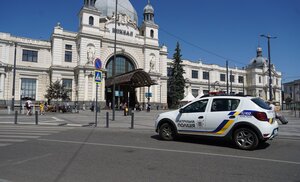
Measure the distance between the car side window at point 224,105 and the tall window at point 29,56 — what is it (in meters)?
46.5

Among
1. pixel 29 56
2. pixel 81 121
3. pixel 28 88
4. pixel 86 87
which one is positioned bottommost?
pixel 81 121

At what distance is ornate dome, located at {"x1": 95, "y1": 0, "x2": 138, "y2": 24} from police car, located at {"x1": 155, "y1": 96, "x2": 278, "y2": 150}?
49.8m

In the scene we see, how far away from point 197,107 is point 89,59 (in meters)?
39.2

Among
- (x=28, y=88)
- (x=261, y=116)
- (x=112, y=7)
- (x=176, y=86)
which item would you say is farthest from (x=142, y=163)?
(x=112, y=7)

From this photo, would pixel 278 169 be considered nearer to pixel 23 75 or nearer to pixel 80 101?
pixel 80 101

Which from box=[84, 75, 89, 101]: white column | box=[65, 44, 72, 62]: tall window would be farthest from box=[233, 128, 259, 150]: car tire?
box=[65, 44, 72, 62]: tall window

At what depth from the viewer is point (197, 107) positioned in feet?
28.0

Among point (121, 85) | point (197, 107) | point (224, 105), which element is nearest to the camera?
point (224, 105)

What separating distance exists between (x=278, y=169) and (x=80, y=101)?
134 ft

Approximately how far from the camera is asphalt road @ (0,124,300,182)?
15.0 feet

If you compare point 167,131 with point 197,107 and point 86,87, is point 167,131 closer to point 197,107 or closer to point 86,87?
point 197,107

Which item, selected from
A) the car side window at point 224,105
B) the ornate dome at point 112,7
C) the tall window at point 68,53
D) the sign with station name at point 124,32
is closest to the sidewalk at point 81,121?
the car side window at point 224,105

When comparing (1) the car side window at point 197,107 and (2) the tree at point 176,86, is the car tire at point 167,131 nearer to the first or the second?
(1) the car side window at point 197,107

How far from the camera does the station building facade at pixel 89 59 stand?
1695 inches
